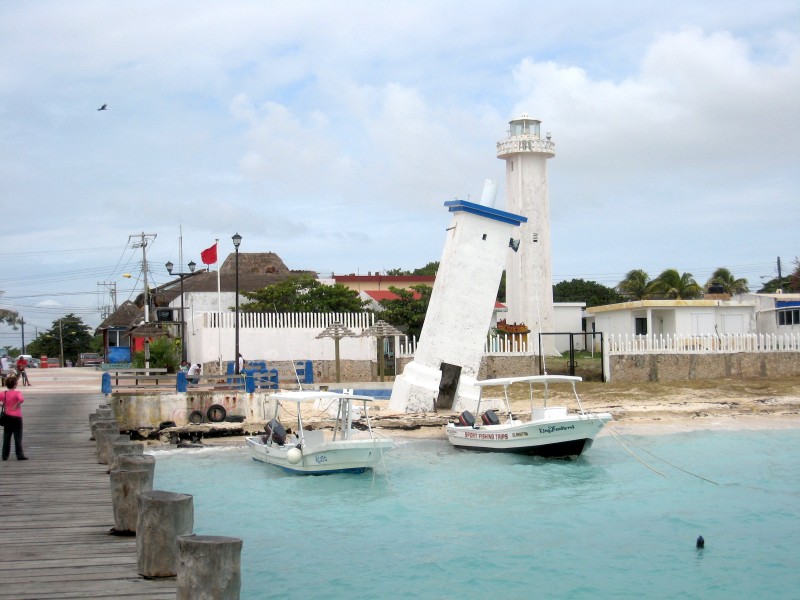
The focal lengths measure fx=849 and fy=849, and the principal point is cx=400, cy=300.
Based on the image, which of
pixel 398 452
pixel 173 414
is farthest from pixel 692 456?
pixel 173 414

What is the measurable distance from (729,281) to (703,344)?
30.1 m

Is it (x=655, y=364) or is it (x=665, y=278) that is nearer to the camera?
(x=655, y=364)

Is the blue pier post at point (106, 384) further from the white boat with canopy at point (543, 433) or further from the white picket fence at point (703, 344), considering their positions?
the white picket fence at point (703, 344)

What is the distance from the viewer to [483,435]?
70.0 ft

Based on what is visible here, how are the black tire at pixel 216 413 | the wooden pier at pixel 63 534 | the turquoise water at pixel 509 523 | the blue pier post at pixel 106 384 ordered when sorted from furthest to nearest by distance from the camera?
the black tire at pixel 216 413 < the blue pier post at pixel 106 384 < the turquoise water at pixel 509 523 < the wooden pier at pixel 63 534

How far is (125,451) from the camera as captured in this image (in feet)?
39.1

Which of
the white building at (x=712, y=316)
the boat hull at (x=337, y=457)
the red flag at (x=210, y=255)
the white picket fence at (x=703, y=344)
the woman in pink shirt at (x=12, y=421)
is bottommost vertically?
the boat hull at (x=337, y=457)

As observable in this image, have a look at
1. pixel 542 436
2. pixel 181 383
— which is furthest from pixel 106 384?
pixel 542 436

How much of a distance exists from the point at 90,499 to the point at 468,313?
16.4 meters

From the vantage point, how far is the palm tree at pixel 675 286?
169 feet

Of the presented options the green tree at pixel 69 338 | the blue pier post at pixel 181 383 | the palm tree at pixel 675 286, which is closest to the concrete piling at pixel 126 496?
the blue pier post at pixel 181 383

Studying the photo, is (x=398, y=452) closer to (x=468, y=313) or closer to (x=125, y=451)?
(x=468, y=313)

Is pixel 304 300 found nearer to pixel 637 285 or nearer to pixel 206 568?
pixel 637 285

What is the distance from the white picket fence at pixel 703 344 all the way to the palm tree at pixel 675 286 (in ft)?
59.7
